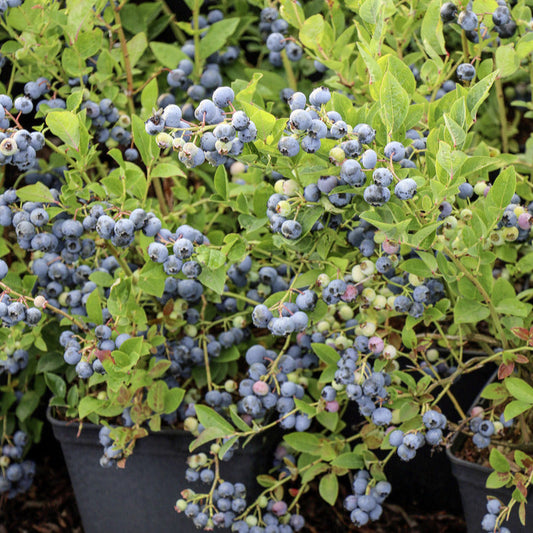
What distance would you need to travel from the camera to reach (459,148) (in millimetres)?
701

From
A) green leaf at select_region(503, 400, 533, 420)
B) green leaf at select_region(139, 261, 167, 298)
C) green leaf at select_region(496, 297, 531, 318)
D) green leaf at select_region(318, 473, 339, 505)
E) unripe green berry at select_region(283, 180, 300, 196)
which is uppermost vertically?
unripe green berry at select_region(283, 180, 300, 196)

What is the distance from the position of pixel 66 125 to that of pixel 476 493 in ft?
2.41

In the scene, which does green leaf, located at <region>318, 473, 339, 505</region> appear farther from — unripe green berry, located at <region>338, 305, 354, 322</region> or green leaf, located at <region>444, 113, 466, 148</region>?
green leaf, located at <region>444, 113, 466, 148</region>

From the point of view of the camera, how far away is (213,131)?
2.23 ft

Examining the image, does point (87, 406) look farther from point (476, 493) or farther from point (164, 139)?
point (476, 493)

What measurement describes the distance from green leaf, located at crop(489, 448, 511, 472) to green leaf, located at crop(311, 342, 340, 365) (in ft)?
0.78

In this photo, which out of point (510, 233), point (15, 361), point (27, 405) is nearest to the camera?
point (510, 233)

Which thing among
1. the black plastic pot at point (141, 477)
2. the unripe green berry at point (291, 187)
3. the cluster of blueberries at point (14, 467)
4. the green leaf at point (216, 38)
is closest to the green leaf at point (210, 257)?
the unripe green berry at point (291, 187)

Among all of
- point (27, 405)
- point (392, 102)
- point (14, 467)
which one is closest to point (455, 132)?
point (392, 102)

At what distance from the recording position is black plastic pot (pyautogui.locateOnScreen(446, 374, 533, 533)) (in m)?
0.89

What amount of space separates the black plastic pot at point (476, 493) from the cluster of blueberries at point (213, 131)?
0.53 m

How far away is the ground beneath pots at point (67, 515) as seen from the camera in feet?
4.15

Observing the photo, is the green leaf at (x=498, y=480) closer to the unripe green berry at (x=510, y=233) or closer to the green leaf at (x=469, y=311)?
the green leaf at (x=469, y=311)

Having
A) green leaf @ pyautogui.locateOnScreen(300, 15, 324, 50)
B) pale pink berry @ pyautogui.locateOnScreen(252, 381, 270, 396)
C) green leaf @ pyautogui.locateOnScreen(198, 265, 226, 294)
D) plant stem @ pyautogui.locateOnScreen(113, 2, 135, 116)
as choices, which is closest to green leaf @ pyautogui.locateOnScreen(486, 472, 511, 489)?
pale pink berry @ pyautogui.locateOnScreen(252, 381, 270, 396)
